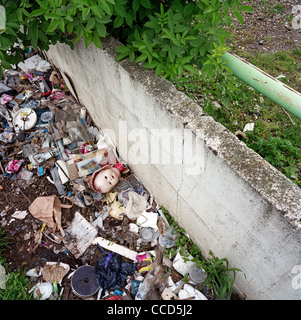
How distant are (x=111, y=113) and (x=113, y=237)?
169cm

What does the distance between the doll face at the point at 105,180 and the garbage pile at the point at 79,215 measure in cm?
1

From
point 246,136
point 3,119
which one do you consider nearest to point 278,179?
point 246,136

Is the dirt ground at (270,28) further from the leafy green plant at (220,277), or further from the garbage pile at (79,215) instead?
the leafy green plant at (220,277)

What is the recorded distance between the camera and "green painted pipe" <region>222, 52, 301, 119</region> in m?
2.22

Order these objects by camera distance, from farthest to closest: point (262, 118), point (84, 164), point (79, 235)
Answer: point (262, 118), point (84, 164), point (79, 235)

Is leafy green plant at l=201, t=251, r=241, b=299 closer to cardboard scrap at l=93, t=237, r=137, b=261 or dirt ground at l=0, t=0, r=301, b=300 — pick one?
dirt ground at l=0, t=0, r=301, b=300

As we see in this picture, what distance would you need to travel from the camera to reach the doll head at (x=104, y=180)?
12.1 feet

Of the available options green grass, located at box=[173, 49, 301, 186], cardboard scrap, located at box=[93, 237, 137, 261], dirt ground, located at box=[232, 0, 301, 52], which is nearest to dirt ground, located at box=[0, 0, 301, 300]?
dirt ground, located at box=[232, 0, 301, 52]

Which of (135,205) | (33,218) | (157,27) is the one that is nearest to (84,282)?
(135,205)

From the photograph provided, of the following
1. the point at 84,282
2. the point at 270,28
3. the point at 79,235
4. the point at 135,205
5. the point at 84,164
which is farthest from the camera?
the point at 270,28

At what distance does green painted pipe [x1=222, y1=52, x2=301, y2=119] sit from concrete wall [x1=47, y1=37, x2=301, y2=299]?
602 mm

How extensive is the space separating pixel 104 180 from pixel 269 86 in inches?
93.9

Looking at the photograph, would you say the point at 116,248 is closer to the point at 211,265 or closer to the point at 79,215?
the point at 79,215

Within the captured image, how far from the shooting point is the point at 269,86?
2.35 m
